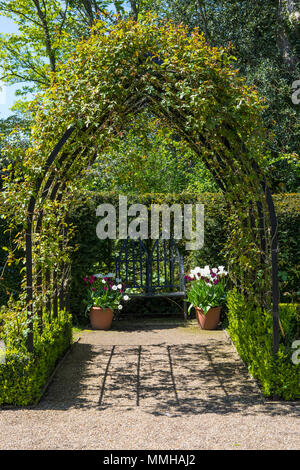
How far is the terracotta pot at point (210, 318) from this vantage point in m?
6.68

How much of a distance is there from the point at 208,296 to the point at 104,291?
1.56 meters

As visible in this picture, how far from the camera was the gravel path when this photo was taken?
3.18 metres

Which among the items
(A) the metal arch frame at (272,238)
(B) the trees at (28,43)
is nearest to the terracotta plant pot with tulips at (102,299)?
(A) the metal arch frame at (272,238)

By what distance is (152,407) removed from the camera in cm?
386

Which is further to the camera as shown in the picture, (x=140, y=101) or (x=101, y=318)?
(x=101, y=318)

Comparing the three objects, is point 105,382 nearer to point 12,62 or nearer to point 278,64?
point 278,64

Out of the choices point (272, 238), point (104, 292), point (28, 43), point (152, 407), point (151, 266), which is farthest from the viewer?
point (28, 43)

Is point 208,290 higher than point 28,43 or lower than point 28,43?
lower

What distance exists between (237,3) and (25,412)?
11.7 metres

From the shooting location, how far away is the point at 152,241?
7.96 metres

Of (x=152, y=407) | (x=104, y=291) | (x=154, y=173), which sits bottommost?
(x=152, y=407)

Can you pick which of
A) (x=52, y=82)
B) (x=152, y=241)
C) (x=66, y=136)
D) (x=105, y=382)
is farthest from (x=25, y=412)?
(x=152, y=241)

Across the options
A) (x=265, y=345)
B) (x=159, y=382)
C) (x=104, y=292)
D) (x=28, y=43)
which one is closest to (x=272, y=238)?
(x=265, y=345)

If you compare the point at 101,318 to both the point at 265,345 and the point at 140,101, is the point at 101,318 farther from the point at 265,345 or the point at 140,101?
the point at 140,101
